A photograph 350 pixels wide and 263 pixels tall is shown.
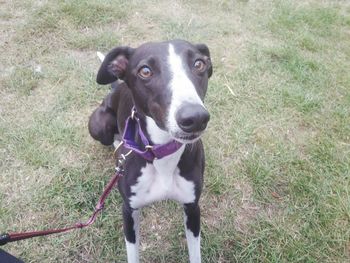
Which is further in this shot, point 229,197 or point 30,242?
point 229,197

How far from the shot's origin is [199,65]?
227 cm

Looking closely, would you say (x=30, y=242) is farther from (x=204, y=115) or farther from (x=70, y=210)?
(x=204, y=115)

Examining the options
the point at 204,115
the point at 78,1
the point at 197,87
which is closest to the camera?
the point at 204,115

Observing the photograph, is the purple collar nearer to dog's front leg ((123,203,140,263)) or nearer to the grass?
dog's front leg ((123,203,140,263))

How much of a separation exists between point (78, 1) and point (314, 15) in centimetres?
309

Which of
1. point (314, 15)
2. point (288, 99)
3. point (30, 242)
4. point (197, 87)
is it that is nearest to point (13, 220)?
point (30, 242)

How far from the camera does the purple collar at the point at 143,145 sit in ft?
7.96

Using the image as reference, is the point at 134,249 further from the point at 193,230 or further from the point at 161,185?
the point at 161,185

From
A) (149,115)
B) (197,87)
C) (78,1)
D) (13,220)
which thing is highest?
(197,87)

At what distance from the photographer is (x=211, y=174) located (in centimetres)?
362

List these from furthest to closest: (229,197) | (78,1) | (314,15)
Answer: (314,15), (78,1), (229,197)

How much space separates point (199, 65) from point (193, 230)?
115 centimetres

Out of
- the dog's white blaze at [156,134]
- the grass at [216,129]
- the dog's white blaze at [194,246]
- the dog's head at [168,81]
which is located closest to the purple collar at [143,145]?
the dog's white blaze at [156,134]

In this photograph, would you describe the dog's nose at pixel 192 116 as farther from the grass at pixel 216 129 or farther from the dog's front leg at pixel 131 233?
the grass at pixel 216 129
